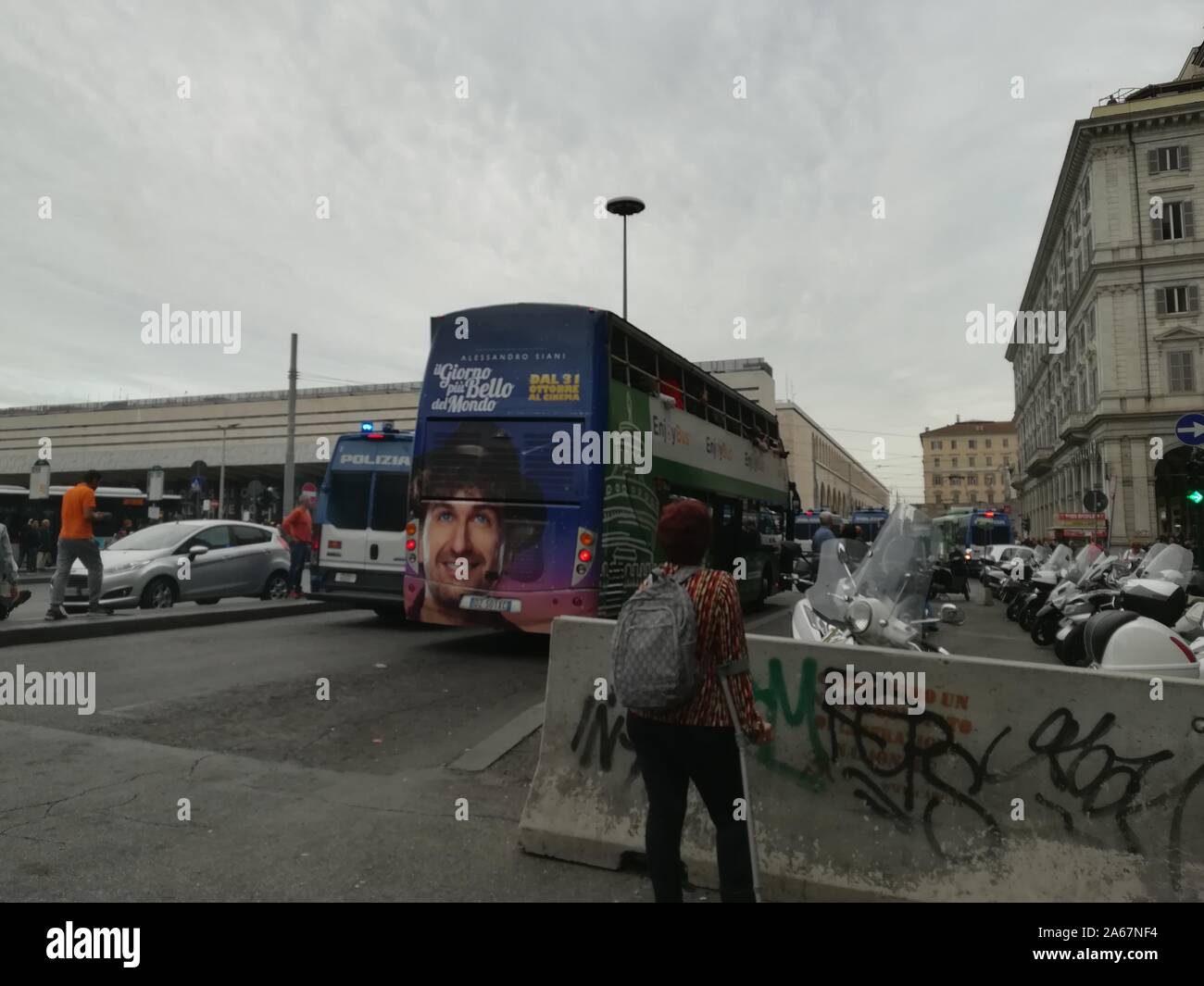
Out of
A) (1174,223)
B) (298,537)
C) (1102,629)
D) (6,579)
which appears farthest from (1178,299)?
(6,579)

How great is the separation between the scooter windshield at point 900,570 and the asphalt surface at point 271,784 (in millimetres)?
2342

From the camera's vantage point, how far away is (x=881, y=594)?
17.1 feet

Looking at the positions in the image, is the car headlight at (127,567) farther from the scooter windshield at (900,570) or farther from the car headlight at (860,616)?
the car headlight at (860,616)

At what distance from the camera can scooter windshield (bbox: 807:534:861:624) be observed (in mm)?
5160

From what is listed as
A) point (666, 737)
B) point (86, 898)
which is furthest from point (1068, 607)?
point (86, 898)

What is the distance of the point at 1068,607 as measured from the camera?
33.4 ft

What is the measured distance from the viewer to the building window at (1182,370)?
1663 inches

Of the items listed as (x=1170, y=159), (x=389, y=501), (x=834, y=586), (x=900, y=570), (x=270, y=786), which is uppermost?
(x=1170, y=159)

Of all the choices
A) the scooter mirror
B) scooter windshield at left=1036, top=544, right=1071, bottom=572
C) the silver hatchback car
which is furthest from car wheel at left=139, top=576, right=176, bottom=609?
scooter windshield at left=1036, top=544, right=1071, bottom=572

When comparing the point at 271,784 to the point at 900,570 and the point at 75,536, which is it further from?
the point at 75,536

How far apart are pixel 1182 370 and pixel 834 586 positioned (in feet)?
151

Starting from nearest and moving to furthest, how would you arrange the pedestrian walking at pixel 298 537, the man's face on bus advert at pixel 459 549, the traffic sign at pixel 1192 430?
the man's face on bus advert at pixel 459 549
the traffic sign at pixel 1192 430
the pedestrian walking at pixel 298 537

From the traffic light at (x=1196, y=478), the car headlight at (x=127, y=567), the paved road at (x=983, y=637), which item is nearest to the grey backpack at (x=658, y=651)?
the paved road at (x=983, y=637)
